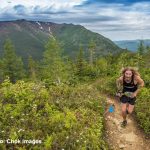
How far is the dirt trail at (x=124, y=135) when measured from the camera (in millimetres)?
10801

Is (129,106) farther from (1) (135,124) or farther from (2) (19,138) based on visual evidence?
(2) (19,138)

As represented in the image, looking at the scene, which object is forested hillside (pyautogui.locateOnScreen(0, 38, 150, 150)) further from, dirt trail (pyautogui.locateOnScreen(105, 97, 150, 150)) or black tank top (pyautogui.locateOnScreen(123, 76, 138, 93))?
black tank top (pyautogui.locateOnScreen(123, 76, 138, 93))

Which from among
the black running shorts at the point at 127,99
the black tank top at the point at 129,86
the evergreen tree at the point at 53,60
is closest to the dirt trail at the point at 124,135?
the black running shorts at the point at 127,99

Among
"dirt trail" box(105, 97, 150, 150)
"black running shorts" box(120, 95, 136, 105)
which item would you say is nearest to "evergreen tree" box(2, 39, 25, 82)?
"dirt trail" box(105, 97, 150, 150)

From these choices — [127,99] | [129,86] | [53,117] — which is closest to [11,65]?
[127,99]

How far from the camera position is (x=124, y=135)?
11641 mm

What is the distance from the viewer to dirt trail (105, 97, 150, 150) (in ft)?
35.4

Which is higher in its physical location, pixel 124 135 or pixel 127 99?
pixel 127 99

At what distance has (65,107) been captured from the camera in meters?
11.3

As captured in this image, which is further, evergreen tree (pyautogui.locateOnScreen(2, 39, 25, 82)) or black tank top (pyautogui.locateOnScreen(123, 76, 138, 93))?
evergreen tree (pyautogui.locateOnScreen(2, 39, 25, 82))

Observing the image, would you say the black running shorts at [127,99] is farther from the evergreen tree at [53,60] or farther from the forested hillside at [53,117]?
the evergreen tree at [53,60]

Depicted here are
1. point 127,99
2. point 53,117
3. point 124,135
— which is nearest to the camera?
point 53,117

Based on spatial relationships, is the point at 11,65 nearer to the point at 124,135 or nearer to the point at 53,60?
the point at 53,60

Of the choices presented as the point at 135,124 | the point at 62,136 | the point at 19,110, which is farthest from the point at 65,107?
the point at 135,124
